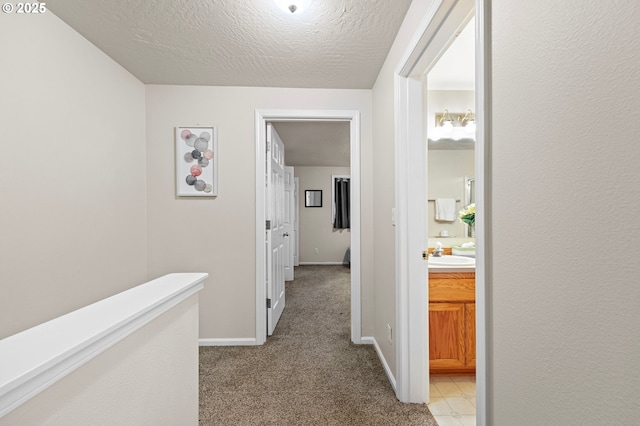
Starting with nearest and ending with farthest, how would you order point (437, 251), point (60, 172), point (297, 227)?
point (60, 172) → point (437, 251) → point (297, 227)

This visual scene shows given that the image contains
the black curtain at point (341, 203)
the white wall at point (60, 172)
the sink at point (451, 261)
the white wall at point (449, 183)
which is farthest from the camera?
the black curtain at point (341, 203)

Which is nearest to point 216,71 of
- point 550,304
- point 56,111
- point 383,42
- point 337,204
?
point 56,111

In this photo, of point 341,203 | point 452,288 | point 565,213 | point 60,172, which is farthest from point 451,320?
point 341,203

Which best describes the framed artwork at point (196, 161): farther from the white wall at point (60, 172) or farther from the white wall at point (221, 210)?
the white wall at point (60, 172)

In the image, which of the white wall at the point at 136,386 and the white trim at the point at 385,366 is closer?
the white wall at the point at 136,386

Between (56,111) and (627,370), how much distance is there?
2.53m

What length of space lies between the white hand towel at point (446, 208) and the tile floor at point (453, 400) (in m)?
1.27

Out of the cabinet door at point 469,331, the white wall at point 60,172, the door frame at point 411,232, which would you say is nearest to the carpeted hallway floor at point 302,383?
the door frame at point 411,232

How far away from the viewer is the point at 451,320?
80.8 inches

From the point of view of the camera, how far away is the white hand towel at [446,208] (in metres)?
2.71

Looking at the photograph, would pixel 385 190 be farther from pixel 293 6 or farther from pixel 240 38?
pixel 240 38

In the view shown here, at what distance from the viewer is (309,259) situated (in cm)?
706

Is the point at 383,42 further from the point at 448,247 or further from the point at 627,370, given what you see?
the point at 627,370

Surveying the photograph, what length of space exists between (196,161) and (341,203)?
15.3 feet
